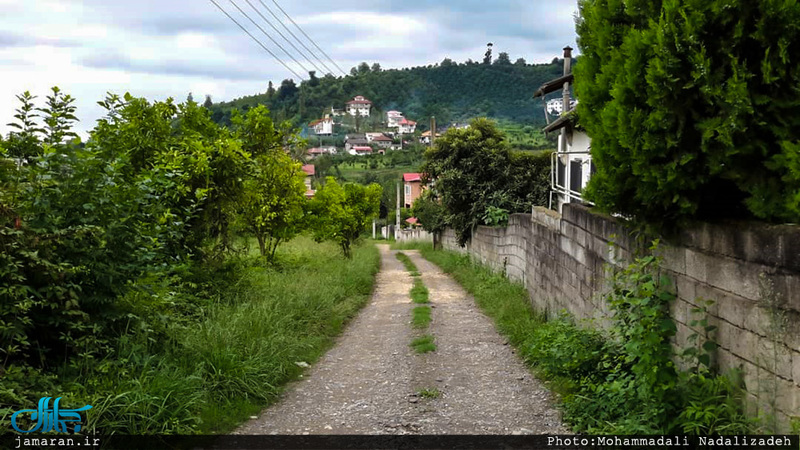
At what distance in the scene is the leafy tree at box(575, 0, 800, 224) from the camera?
3328 mm

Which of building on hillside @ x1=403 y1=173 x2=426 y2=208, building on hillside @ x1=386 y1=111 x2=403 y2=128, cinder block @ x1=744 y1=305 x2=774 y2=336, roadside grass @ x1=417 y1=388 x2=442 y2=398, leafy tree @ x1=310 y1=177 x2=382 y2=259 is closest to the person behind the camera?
cinder block @ x1=744 y1=305 x2=774 y2=336

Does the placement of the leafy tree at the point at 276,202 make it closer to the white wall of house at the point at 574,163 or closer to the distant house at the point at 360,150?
the white wall of house at the point at 574,163

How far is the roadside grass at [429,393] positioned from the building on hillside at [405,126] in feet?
375

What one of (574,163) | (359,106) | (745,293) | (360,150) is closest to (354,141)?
(359,106)

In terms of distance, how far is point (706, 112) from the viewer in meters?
3.68

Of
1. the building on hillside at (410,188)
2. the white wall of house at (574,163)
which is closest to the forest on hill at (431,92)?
the building on hillside at (410,188)

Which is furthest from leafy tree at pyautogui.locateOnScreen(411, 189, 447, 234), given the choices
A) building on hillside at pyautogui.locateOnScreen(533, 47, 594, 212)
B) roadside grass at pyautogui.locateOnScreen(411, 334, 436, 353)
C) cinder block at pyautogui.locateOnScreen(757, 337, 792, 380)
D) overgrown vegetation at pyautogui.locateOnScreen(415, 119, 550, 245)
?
cinder block at pyautogui.locateOnScreen(757, 337, 792, 380)

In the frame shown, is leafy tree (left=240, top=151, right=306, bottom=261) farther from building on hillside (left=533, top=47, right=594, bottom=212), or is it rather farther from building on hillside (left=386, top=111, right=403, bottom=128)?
building on hillside (left=386, top=111, right=403, bottom=128)

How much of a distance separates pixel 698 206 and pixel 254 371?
173 inches

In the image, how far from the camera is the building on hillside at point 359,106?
113 m

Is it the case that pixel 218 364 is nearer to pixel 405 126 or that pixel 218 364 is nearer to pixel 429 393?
pixel 429 393

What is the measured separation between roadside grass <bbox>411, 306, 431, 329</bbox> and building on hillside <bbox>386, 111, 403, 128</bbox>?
4408 inches

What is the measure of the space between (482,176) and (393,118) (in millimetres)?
107688

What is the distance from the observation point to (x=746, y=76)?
3.37 meters
